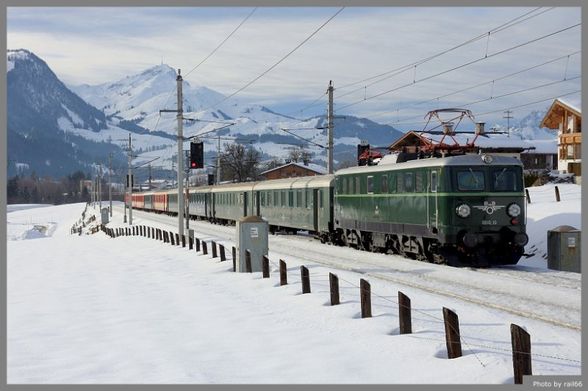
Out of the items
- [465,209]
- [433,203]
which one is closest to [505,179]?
[465,209]

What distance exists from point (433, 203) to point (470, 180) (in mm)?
1136

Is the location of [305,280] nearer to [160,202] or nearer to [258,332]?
[258,332]

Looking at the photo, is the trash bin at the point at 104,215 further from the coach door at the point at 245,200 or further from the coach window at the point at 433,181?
the coach window at the point at 433,181

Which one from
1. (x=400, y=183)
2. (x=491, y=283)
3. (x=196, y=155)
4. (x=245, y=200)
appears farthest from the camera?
(x=245, y=200)

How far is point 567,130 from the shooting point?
65.1m

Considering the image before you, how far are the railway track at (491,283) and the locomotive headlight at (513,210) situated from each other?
1389 mm

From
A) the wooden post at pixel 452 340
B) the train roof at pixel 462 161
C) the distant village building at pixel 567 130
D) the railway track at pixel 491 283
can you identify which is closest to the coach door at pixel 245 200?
the railway track at pixel 491 283

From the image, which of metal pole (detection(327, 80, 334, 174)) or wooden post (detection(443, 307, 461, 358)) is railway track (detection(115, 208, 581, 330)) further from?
metal pole (detection(327, 80, 334, 174))

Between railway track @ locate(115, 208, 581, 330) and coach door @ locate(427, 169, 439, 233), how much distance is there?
3.53 ft

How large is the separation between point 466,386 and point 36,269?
20.6 meters

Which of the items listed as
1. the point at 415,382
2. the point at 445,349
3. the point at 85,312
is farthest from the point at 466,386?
the point at 85,312

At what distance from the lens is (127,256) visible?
3003 centimetres

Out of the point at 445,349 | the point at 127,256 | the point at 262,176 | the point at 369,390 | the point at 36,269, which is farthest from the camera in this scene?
the point at 262,176

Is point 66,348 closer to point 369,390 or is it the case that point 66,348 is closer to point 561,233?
point 369,390
